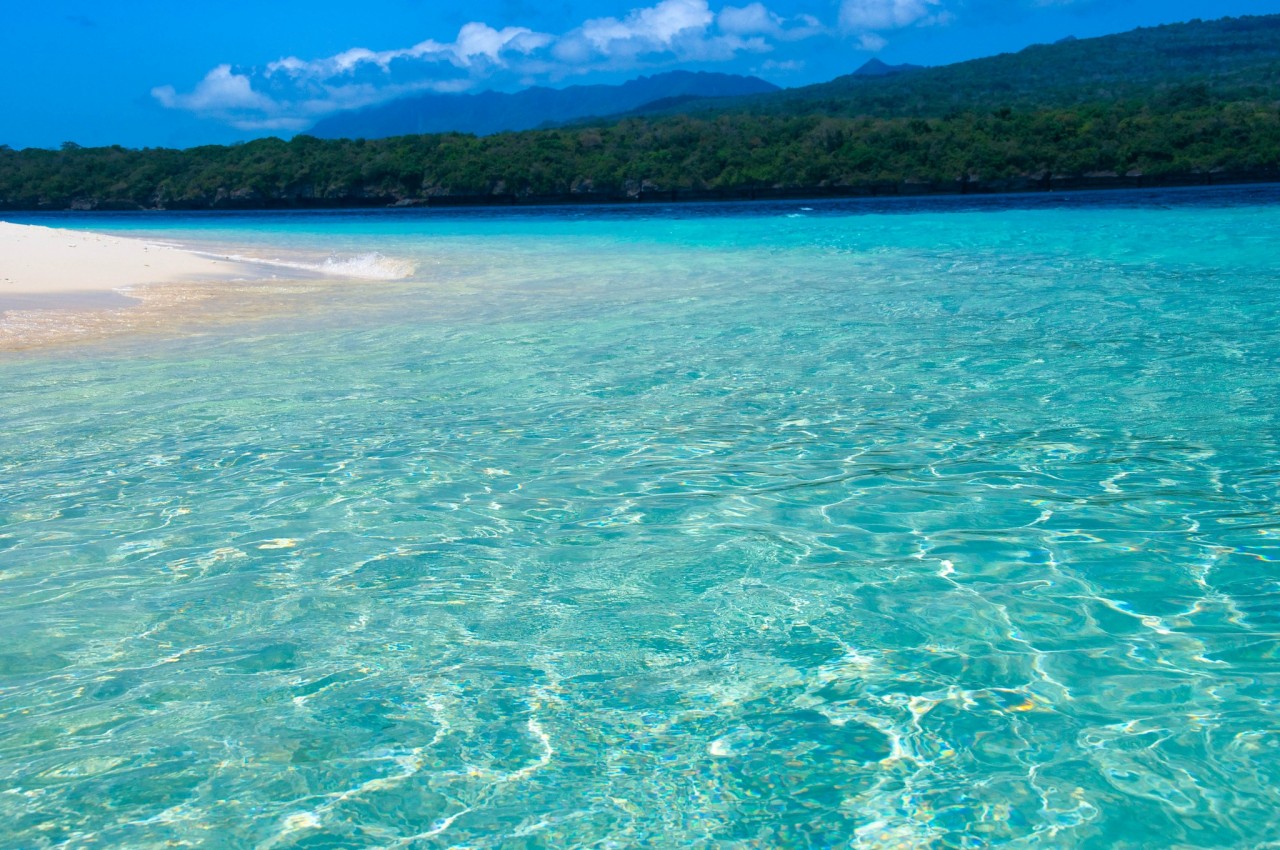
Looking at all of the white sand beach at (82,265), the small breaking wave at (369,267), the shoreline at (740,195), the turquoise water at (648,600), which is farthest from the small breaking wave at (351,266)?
the shoreline at (740,195)

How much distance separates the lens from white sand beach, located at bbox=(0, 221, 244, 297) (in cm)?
1216

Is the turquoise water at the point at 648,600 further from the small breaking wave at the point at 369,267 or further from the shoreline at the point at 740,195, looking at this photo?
the shoreline at the point at 740,195

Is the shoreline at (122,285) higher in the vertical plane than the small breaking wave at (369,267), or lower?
higher

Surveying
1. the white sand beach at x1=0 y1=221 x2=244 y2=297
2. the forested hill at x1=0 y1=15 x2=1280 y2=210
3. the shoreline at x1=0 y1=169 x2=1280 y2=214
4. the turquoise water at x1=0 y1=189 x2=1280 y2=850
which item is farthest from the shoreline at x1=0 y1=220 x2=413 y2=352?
the forested hill at x1=0 y1=15 x2=1280 y2=210

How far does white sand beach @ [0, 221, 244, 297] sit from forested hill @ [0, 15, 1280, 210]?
109ft

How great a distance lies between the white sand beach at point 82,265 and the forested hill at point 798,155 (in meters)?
33.3

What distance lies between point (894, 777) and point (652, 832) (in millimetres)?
546

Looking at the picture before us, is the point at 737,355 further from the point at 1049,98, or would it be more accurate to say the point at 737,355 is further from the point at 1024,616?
the point at 1049,98

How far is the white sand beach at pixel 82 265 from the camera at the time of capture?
12.2m

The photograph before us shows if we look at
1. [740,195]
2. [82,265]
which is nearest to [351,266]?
[82,265]

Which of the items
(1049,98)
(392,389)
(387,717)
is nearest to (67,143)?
(1049,98)

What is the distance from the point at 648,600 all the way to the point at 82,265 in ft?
42.8

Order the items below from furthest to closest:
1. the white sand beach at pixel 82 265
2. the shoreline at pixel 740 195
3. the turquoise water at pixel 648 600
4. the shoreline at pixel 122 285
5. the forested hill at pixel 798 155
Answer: the forested hill at pixel 798 155
the shoreline at pixel 740 195
the white sand beach at pixel 82 265
the shoreline at pixel 122 285
the turquoise water at pixel 648 600

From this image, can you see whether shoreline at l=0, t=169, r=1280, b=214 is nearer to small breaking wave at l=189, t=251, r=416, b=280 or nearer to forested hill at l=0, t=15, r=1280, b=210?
forested hill at l=0, t=15, r=1280, b=210
